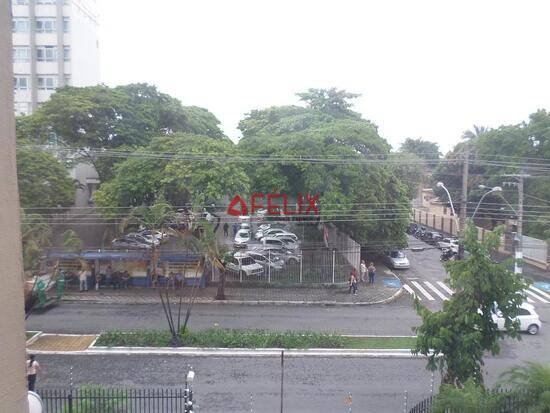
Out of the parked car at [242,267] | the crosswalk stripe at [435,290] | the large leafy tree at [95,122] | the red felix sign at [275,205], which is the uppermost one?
the large leafy tree at [95,122]

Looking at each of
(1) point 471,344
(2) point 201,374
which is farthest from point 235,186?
(1) point 471,344

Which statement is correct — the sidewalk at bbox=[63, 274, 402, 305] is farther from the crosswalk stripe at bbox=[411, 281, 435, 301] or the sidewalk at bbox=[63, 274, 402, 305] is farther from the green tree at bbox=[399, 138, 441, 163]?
the green tree at bbox=[399, 138, 441, 163]

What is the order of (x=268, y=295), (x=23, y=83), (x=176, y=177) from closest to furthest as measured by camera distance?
(x=176, y=177) < (x=268, y=295) < (x=23, y=83)

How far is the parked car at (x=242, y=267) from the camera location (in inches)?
902

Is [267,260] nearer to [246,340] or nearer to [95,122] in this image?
[246,340]

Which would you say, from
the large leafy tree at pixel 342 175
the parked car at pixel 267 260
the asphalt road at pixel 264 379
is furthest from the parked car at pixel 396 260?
the asphalt road at pixel 264 379

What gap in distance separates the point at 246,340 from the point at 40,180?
11939 mm

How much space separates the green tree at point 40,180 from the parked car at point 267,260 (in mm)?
8840

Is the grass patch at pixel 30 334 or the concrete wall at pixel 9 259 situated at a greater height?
the concrete wall at pixel 9 259

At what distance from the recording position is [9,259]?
118 inches

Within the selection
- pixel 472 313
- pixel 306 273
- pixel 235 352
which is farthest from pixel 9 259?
pixel 306 273

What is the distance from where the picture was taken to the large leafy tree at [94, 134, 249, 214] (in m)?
21.2

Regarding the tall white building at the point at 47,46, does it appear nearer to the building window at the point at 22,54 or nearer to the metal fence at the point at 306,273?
the building window at the point at 22,54

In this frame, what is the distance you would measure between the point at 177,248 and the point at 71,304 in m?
5.58
